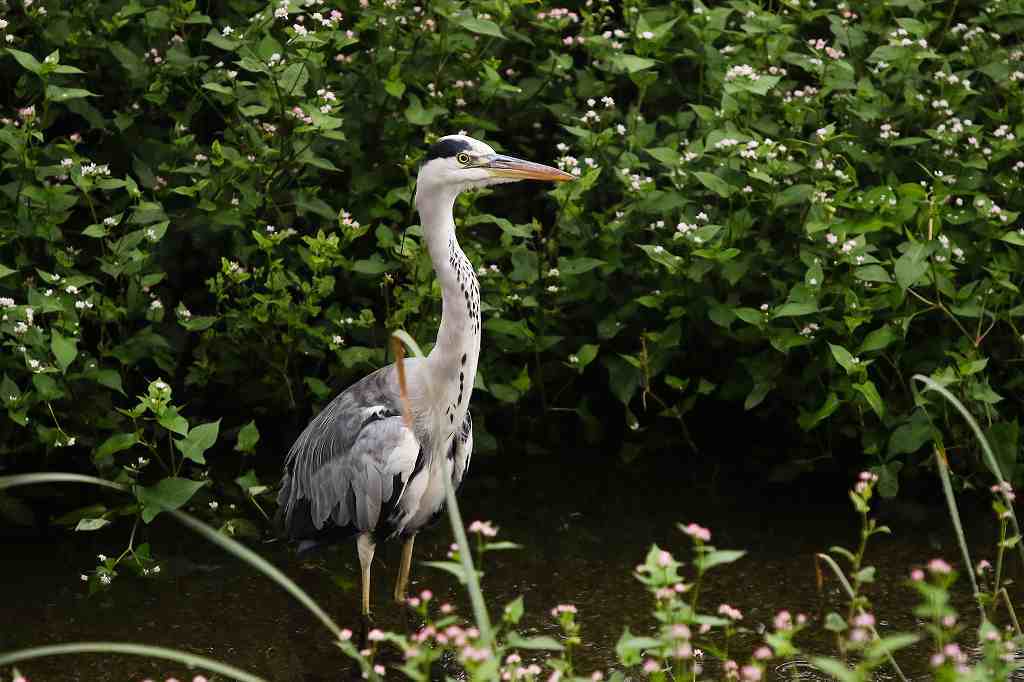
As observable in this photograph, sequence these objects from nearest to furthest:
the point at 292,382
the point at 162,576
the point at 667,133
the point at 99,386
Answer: the point at 162,576
the point at 99,386
the point at 292,382
the point at 667,133

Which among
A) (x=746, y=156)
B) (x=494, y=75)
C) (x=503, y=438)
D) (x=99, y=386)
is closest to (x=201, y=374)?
(x=99, y=386)

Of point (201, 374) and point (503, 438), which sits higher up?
point (201, 374)

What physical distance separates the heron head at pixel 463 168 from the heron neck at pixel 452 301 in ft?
0.20

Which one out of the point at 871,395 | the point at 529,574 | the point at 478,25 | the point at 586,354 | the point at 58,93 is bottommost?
the point at 529,574

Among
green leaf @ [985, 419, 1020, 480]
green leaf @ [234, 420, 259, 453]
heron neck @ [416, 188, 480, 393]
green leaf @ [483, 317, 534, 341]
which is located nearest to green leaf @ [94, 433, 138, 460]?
green leaf @ [234, 420, 259, 453]

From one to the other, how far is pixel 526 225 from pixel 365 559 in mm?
1810

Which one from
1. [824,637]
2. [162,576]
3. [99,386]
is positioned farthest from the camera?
[99,386]

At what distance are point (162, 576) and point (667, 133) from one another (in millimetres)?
3221

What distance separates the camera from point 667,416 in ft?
21.4

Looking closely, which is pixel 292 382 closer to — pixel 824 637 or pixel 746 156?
pixel 746 156

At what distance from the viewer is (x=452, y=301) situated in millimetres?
4906

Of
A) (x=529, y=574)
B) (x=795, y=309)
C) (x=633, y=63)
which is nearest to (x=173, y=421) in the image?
(x=529, y=574)

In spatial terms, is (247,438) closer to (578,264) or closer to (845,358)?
(578,264)

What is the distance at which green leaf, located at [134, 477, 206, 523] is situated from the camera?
5.22 meters
